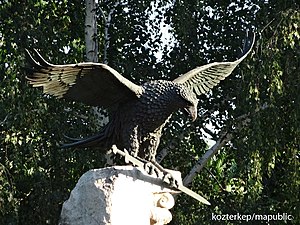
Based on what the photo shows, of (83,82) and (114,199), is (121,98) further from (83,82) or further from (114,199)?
(114,199)

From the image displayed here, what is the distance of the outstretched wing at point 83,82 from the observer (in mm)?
4520

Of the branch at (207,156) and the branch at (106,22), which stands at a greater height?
the branch at (106,22)

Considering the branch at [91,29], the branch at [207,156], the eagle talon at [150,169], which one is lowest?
the branch at [207,156]

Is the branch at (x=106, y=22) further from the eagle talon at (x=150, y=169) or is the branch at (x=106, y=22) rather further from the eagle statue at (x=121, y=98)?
the eagle talon at (x=150, y=169)

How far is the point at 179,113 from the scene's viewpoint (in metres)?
8.20

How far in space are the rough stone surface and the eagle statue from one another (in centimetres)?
20

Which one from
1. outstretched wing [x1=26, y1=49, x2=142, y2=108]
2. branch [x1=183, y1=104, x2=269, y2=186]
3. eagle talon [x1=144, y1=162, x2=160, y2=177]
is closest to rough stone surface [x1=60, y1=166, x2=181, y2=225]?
eagle talon [x1=144, y1=162, x2=160, y2=177]

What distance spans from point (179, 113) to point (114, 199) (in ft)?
12.4

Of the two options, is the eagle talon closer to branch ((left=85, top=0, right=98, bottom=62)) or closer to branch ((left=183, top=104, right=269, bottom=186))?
branch ((left=183, top=104, right=269, bottom=186))

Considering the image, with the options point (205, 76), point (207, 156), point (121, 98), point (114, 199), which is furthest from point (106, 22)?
point (114, 199)

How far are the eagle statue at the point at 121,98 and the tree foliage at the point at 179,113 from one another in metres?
2.23

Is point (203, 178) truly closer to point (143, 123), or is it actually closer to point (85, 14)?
point (85, 14)

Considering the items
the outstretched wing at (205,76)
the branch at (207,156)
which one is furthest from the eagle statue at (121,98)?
the branch at (207,156)

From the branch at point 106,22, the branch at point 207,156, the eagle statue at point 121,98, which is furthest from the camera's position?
the branch at point 106,22
